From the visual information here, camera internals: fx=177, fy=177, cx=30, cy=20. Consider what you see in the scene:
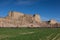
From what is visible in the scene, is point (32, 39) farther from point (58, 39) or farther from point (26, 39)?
point (58, 39)

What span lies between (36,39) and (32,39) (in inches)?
33.1

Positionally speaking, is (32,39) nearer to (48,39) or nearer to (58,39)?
(48,39)

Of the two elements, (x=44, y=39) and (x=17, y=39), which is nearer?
(x=17, y=39)

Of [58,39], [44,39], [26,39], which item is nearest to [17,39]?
[26,39]

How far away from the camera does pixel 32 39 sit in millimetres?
37062

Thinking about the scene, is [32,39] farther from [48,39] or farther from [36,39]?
[48,39]

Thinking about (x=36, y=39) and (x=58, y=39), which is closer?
(x=36, y=39)

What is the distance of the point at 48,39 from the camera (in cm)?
3909

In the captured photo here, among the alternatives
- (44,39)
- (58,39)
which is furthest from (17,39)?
(58,39)

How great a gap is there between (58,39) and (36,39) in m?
6.24

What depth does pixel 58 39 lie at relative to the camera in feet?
133

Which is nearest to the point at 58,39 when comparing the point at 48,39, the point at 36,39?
the point at 48,39

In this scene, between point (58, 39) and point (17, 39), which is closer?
point (17, 39)

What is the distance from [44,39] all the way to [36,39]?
2509mm
